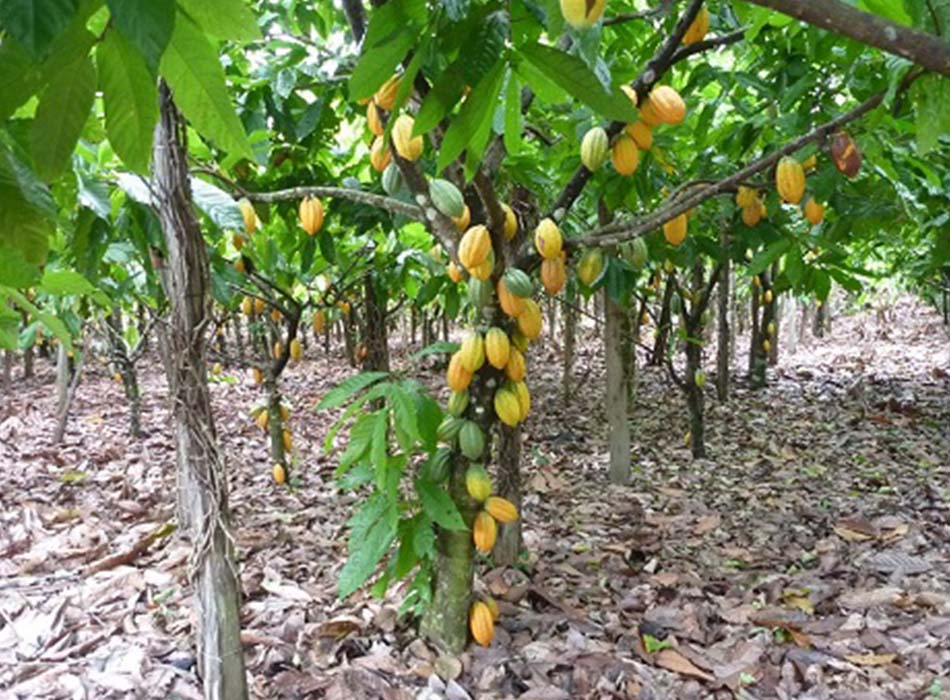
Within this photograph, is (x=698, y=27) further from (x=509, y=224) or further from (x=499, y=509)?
(x=499, y=509)

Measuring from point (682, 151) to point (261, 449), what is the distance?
3.14 meters

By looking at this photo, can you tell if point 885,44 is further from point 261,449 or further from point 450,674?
point 261,449

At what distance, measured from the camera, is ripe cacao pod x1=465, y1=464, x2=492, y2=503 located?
1.88 m

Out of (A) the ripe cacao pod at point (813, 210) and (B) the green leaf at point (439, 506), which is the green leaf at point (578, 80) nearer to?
(B) the green leaf at point (439, 506)

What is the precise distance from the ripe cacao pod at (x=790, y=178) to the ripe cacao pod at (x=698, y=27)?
0.37 metres

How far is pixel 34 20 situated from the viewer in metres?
0.46

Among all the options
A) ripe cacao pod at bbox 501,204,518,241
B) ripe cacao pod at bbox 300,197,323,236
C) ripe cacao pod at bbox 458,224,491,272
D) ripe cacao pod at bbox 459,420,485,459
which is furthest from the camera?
ripe cacao pod at bbox 300,197,323,236

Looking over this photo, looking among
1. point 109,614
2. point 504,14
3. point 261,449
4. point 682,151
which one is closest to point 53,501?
point 261,449

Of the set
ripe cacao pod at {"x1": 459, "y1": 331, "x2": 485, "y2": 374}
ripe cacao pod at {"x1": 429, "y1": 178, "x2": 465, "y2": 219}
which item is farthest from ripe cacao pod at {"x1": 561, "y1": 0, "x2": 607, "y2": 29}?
ripe cacao pod at {"x1": 459, "y1": 331, "x2": 485, "y2": 374}

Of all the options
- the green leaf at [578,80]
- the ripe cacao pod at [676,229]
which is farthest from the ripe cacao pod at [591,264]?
the green leaf at [578,80]

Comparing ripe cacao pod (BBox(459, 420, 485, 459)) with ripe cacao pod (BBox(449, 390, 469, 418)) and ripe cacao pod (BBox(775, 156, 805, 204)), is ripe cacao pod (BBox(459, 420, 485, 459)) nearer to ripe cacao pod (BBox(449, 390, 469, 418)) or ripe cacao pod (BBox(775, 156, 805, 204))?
ripe cacao pod (BBox(449, 390, 469, 418))

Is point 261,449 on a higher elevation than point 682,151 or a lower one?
lower

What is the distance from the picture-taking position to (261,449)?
15.3 ft

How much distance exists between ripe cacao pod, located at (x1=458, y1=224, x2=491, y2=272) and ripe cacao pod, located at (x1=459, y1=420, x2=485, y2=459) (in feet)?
1.33
